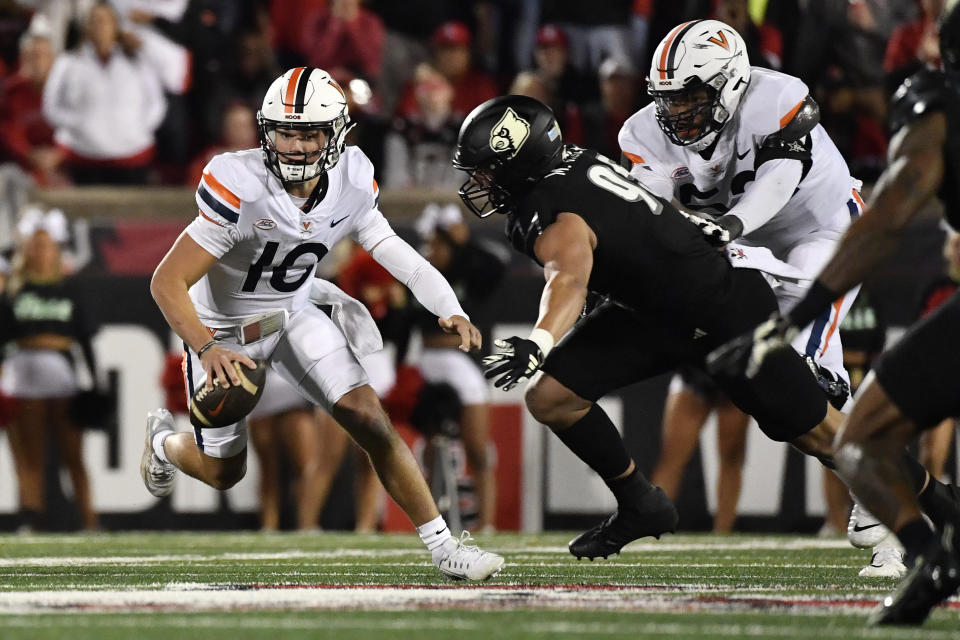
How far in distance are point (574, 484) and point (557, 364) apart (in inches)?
144

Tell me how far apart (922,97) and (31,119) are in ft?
24.3

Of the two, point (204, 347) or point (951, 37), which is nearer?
point (951, 37)

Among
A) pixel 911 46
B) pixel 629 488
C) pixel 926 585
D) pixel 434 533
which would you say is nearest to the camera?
pixel 926 585

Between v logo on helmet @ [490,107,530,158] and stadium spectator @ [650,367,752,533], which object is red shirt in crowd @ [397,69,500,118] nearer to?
stadium spectator @ [650,367,752,533]

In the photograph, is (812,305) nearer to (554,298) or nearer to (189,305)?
(554,298)

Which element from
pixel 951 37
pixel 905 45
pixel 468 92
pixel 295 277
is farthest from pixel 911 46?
pixel 951 37

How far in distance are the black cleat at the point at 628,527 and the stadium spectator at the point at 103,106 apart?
531 centimetres

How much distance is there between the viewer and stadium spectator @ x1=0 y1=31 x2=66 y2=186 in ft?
31.9

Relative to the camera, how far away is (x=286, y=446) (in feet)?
28.4

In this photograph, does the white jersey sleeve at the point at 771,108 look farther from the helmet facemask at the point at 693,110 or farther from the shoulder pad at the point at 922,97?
the shoulder pad at the point at 922,97

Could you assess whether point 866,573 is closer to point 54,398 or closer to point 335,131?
point 335,131

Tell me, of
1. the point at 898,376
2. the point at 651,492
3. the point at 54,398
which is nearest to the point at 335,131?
the point at 651,492

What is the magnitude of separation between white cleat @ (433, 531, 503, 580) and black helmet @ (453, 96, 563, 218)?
1.09 metres

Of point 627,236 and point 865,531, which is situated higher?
point 627,236
